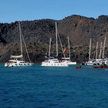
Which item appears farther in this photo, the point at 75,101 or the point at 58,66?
the point at 58,66

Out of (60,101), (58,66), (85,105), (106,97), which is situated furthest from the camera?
(58,66)

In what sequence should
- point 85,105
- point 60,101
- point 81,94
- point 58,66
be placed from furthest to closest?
point 58,66
point 81,94
point 60,101
point 85,105

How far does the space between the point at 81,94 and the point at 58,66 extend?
→ 123 metres

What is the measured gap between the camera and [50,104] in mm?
54719

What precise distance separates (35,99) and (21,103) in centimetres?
416

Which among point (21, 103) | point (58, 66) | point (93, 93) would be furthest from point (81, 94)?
point (58, 66)

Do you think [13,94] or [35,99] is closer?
[35,99]

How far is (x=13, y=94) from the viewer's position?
65.0 meters

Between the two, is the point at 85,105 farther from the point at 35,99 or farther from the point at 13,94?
the point at 13,94

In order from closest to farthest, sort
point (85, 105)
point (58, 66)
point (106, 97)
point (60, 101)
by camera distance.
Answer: point (85, 105) < point (60, 101) < point (106, 97) < point (58, 66)

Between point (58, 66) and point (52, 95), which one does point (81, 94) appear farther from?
point (58, 66)

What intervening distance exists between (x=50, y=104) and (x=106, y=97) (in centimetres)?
974

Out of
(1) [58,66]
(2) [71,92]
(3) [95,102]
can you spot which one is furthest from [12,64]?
(3) [95,102]

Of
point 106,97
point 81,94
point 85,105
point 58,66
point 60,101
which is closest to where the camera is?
point 85,105
